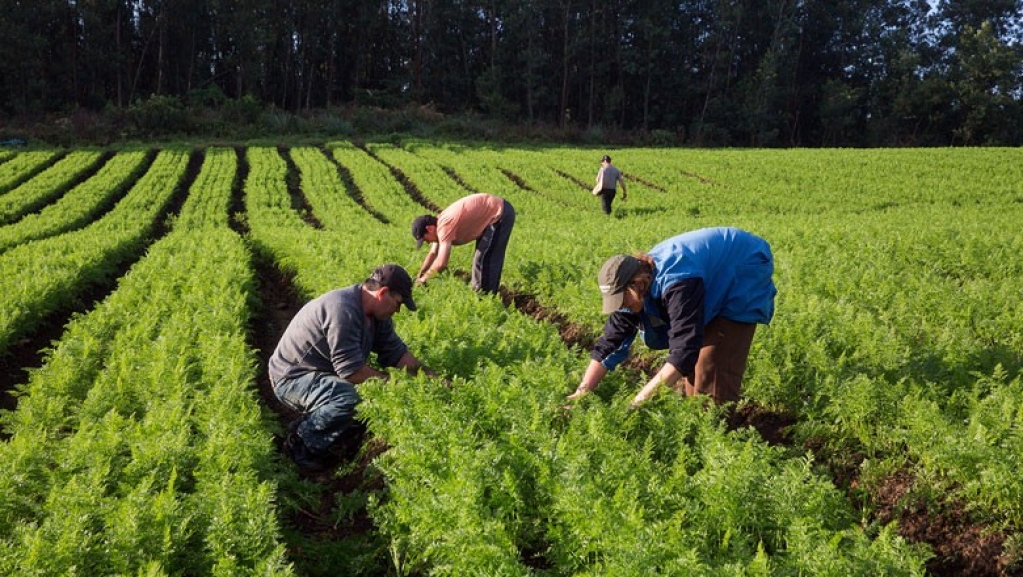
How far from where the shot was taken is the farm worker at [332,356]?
5.45 meters

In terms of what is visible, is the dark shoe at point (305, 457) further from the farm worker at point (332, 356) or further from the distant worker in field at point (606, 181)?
the distant worker in field at point (606, 181)

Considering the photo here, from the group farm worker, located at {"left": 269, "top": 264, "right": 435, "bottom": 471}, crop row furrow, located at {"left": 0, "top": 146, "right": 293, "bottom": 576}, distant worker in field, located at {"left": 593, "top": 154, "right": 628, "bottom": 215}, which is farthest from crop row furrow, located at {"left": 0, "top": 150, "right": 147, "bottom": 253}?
distant worker in field, located at {"left": 593, "top": 154, "right": 628, "bottom": 215}

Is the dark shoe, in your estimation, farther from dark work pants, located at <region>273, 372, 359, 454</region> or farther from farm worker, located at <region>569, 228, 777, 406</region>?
farm worker, located at <region>569, 228, 777, 406</region>

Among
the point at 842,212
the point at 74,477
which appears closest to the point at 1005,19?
the point at 842,212

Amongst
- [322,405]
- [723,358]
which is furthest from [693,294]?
[322,405]

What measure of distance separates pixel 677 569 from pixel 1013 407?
319cm

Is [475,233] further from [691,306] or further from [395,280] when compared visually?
[691,306]

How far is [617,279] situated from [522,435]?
3.87 ft

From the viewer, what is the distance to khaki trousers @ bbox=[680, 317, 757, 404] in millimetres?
5160

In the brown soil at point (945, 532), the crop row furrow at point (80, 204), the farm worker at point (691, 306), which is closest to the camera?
the brown soil at point (945, 532)

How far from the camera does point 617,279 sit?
14.0ft

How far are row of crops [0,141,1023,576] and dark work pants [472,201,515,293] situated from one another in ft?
1.19

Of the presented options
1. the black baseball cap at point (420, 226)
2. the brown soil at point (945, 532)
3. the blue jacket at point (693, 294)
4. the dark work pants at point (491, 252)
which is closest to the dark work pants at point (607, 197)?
the dark work pants at point (491, 252)

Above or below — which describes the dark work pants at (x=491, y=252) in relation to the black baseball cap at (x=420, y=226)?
below
